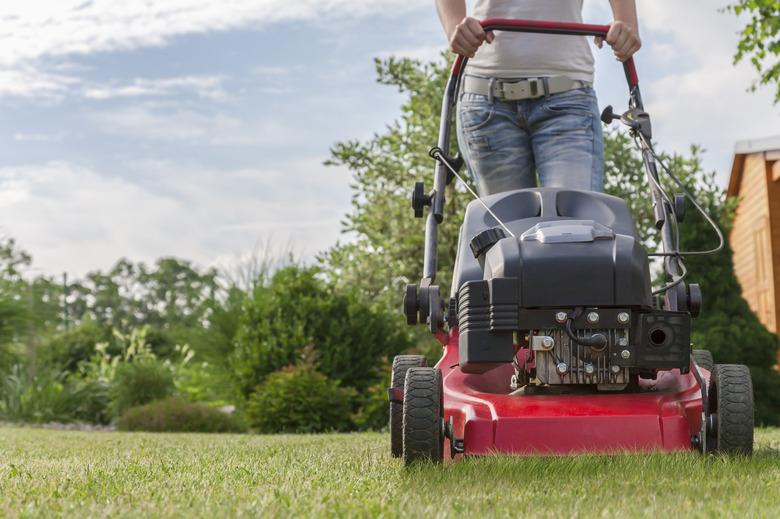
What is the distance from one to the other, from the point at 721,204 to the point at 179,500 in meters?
7.54

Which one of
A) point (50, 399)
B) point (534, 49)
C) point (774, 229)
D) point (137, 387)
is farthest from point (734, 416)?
point (774, 229)

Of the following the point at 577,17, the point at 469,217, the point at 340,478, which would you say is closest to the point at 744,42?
the point at 577,17

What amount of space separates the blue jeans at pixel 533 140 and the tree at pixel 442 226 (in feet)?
13.0

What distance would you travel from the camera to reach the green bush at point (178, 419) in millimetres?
8125

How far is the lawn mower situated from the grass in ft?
0.31

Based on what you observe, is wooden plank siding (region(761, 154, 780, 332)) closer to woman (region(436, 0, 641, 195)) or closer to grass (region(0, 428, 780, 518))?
woman (region(436, 0, 641, 195))

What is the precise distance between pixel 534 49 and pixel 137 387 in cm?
733

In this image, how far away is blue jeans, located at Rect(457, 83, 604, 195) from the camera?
365 cm

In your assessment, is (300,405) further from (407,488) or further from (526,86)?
(407,488)

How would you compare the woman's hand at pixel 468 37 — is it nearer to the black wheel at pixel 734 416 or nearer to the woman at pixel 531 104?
the woman at pixel 531 104

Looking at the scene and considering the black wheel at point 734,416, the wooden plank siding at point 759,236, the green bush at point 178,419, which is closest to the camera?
the black wheel at point 734,416

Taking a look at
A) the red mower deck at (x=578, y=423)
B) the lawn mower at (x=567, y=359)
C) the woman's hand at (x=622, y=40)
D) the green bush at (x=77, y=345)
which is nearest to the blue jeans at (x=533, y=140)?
the woman's hand at (x=622, y=40)

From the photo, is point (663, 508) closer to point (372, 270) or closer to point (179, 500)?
point (179, 500)

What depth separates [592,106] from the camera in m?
3.75
